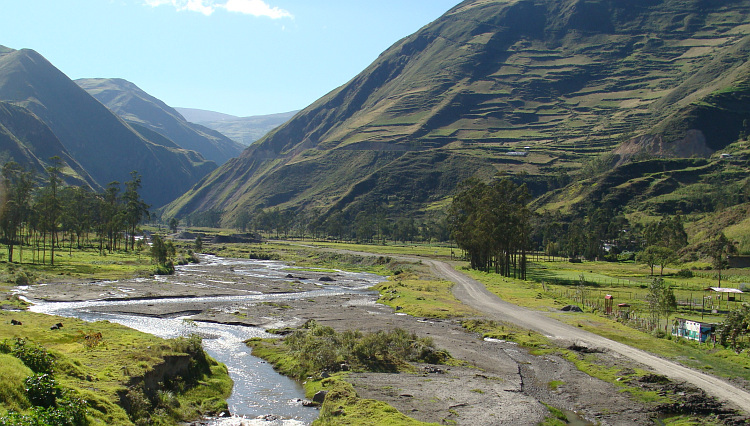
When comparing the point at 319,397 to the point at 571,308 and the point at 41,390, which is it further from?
the point at 571,308

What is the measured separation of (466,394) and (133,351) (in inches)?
969

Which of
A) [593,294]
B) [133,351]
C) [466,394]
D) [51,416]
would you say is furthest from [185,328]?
[593,294]

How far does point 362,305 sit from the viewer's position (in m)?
85.0

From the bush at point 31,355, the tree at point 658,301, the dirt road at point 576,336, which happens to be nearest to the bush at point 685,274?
the dirt road at point 576,336

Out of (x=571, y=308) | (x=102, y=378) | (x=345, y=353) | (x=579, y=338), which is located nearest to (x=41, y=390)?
(x=102, y=378)

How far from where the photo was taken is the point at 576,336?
59375mm

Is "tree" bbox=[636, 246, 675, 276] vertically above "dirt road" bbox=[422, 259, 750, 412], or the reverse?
"tree" bbox=[636, 246, 675, 276]

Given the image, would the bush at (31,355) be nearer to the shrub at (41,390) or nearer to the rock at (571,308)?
the shrub at (41,390)

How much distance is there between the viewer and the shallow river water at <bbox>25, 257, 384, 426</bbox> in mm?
34531

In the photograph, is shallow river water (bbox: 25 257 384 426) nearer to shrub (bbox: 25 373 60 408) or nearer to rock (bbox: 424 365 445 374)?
shrub (bbox: 25 373 60 408)

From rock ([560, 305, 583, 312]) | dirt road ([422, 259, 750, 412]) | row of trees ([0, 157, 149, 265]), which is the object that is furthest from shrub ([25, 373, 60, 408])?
row of trees ([0, 157, 149, 265])

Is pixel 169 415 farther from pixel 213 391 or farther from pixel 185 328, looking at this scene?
pixel 185 328

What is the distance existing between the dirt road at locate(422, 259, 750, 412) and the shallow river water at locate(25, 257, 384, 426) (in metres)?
26.2

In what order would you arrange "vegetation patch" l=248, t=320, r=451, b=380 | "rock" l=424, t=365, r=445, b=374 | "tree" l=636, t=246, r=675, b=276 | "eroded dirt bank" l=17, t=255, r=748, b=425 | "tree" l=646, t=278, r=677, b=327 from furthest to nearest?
1. "tree" l=636, t=246, r=675, b=276
2. "tree" l=646, t=278, r=677, b=327
3. "vegetation patch" l=248, t=320, r=451, b=380
4. "rock" l=424, t=365, r=445, b=374
5. "eroded dirt bank" l=17, t=255, r=748, b=425
